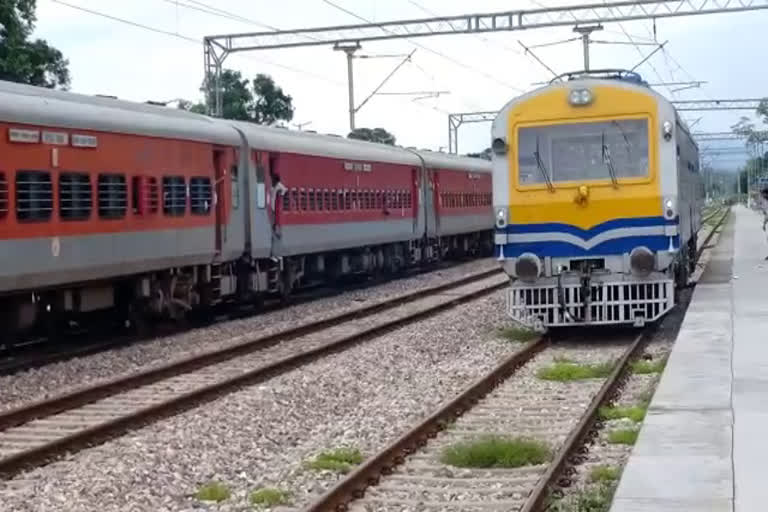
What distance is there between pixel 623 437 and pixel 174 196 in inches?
401

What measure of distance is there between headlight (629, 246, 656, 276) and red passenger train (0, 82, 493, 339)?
247 inches

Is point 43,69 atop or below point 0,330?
atop

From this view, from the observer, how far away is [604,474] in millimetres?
8555

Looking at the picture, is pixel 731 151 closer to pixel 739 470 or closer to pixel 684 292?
pixel 684 292

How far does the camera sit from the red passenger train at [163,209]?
14828 mm

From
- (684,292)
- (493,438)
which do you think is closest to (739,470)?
(493,438)

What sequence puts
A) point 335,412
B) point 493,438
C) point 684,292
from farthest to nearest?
1. point 684,292
2. point 335,412
3. point 493,438

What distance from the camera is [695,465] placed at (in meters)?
8.23

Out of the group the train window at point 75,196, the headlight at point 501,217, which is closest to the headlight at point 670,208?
the headlight at point 501,217

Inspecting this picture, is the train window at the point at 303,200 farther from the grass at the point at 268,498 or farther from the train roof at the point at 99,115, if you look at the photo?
the grass at the point at 268,498

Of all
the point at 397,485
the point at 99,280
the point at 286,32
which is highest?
the point at 286,32

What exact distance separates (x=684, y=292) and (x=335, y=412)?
500 inches

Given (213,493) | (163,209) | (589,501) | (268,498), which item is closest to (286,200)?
(163,209)

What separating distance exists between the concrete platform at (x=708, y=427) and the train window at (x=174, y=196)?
23.0ft
